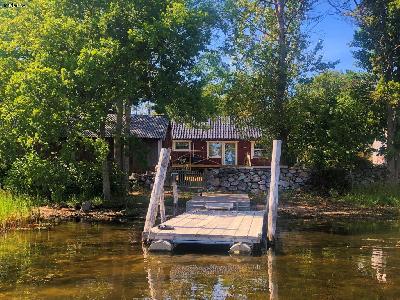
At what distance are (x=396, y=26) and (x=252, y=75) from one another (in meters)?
7.88

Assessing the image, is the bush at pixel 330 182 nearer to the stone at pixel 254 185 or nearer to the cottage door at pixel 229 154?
the stone at pixel 254 185

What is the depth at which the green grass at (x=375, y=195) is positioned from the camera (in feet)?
75.9

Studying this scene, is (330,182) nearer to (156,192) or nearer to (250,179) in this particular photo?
(250,179)

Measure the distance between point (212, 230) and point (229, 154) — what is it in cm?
3214

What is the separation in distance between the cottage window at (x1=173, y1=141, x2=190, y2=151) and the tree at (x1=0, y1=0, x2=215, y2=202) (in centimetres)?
2264

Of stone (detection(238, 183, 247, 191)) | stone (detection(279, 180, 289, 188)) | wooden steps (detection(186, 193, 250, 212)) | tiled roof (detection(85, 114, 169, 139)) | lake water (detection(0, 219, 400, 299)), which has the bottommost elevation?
lake water (detection(0, 219, 400, 299))

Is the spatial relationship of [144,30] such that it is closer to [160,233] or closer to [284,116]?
[160,233]

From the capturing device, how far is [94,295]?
8.64 meters

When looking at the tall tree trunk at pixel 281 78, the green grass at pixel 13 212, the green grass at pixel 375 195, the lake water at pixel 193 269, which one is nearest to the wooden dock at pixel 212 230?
the lake water at pixel 193 269

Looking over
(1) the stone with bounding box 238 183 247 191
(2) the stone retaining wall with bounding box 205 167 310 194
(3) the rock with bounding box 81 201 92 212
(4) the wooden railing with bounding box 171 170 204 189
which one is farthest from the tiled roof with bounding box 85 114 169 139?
(3) the rock with bounding box 81 201 92 212

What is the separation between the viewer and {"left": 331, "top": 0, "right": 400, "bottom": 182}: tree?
26328mm

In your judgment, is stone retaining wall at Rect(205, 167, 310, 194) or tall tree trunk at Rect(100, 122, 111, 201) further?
stone retaining wall at Rect(205, 167, 310, 194)

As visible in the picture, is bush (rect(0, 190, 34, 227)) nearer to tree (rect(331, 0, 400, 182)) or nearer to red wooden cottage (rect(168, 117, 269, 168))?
tree (rect(331, 0, 400, 182))

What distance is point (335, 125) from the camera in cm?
2631
